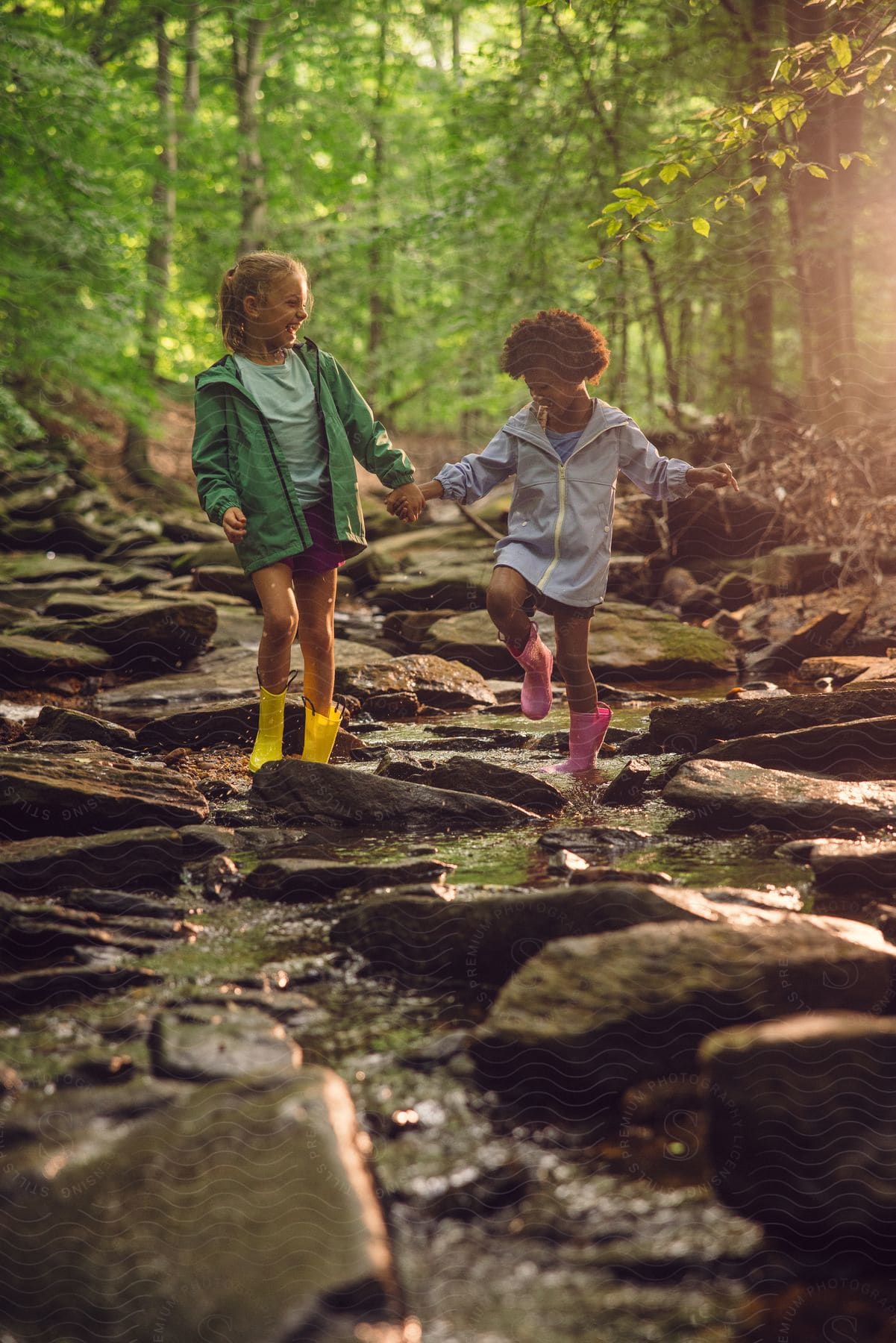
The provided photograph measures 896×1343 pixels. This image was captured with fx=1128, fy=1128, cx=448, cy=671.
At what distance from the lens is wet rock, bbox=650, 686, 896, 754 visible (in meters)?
4.39

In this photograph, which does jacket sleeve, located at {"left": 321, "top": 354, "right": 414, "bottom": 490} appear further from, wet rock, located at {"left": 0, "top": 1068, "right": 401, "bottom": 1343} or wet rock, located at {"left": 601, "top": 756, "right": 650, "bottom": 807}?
wet rock, located at {"left": 0, "top": 1068, "right": 401, "bottom": 1343}

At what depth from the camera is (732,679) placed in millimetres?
6551

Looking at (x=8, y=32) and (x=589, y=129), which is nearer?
(x=8, y=32)

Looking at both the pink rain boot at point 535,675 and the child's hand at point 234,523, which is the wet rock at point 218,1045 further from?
the pink rain boot at point 535,675

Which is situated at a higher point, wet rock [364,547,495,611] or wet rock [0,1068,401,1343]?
wet rock [364,547,495,611]

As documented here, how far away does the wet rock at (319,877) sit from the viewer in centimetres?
294

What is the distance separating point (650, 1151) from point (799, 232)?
31.0 ft

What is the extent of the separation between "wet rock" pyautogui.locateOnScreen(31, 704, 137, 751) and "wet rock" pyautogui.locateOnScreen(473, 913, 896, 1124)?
3.06 metres

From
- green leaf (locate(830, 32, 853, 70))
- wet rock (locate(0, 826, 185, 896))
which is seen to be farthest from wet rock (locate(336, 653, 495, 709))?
green leaf (locate(830, 32, 853, 70))

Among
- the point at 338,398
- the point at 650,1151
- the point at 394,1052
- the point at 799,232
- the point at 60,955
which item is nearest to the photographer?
the point at 650,1151

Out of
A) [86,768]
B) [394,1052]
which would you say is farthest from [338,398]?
[394,1052]

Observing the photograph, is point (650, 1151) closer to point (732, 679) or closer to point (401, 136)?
point (732, 679)

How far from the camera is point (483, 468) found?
444cm

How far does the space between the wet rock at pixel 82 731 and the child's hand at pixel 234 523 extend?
4.36 feet
